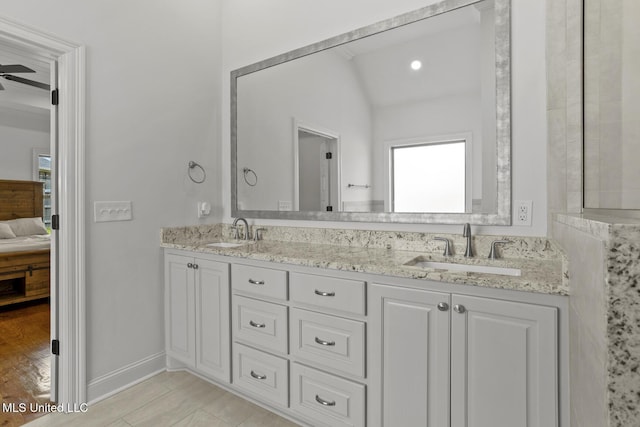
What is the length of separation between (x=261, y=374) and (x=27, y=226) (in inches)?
228

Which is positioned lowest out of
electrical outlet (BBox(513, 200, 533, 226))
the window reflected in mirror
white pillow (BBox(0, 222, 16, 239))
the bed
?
the bed

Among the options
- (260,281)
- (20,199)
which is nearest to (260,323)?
(260,281)

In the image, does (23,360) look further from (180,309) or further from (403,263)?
(403,263)

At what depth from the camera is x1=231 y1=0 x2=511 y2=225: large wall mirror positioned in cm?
171

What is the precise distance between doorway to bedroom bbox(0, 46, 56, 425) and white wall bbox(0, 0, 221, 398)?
0.29 meters

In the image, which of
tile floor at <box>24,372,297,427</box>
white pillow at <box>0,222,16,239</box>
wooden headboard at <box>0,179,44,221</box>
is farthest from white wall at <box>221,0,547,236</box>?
wooden headboard at <box>0,179,44,221</box>

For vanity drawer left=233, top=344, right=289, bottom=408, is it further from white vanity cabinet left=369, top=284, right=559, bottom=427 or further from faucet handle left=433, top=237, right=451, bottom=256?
faucet handle left=433, top=237, right=451, bottom=256

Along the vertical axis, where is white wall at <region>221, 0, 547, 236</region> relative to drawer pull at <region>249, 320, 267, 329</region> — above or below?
above

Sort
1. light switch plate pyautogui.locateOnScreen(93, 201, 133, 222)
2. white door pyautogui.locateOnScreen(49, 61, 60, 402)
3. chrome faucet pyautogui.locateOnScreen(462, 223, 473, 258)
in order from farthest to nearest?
light switch plate pyautogui.locateOnScreen(93, 201, 133, 222), white door pyautogui.locateOnScreen(49, 61, 60, 402), chrome faucet pyautogui.locateOnScreen(462, 223, 473, 258)

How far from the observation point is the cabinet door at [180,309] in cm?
222

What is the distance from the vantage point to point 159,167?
95.0 inches

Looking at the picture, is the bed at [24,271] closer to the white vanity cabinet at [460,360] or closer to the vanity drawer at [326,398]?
→ the vanity drawer at [326,398]

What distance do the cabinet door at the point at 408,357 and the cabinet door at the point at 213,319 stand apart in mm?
951

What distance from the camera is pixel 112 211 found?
214cm
